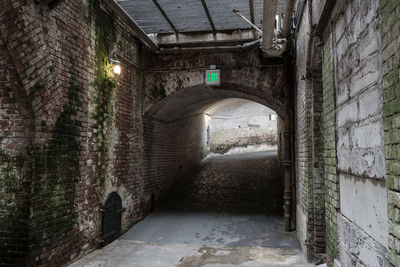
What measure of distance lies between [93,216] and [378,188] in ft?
15.5

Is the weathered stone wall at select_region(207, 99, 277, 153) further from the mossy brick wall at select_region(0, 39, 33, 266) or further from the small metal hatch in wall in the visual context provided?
the mossy brick wall at select_region(0, 39, 33, 266)

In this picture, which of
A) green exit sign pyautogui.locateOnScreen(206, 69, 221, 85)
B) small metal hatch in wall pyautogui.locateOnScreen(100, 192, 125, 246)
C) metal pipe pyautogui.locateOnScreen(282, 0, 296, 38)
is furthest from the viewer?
green exit sign pyautogui.locateOnScreen(206, 69, 221, 85)

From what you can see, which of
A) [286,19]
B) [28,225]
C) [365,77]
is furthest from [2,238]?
[286,19]

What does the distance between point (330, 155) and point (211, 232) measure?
3962mm

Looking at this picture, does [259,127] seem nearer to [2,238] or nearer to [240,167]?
[240,167]

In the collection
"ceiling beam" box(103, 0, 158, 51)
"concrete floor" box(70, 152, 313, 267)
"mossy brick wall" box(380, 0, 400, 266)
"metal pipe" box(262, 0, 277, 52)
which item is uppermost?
"ceiling beam" box(103, 0, 158, 51)

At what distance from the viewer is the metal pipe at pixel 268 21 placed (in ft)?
14.7

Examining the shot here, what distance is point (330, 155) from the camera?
3.47 meters

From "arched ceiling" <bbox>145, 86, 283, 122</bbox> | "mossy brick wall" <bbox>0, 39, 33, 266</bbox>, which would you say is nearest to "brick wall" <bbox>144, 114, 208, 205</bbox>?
"arched ceiling" <bbox>145, 86, 283, 122</bbox>

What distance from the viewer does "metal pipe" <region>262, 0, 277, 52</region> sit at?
14.7 ft

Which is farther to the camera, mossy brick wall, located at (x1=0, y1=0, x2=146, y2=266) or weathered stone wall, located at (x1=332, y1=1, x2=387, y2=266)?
mossy brick wall, located at (x1=0, y1=0, x2=146, y2=266)

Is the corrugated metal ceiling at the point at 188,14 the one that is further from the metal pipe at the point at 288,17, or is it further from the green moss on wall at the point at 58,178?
the green moss on wall at the point at 58,178

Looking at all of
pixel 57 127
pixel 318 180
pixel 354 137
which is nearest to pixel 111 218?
pixel 57 127

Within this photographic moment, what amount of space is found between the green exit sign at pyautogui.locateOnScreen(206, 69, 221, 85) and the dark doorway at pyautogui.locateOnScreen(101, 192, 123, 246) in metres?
3.26
